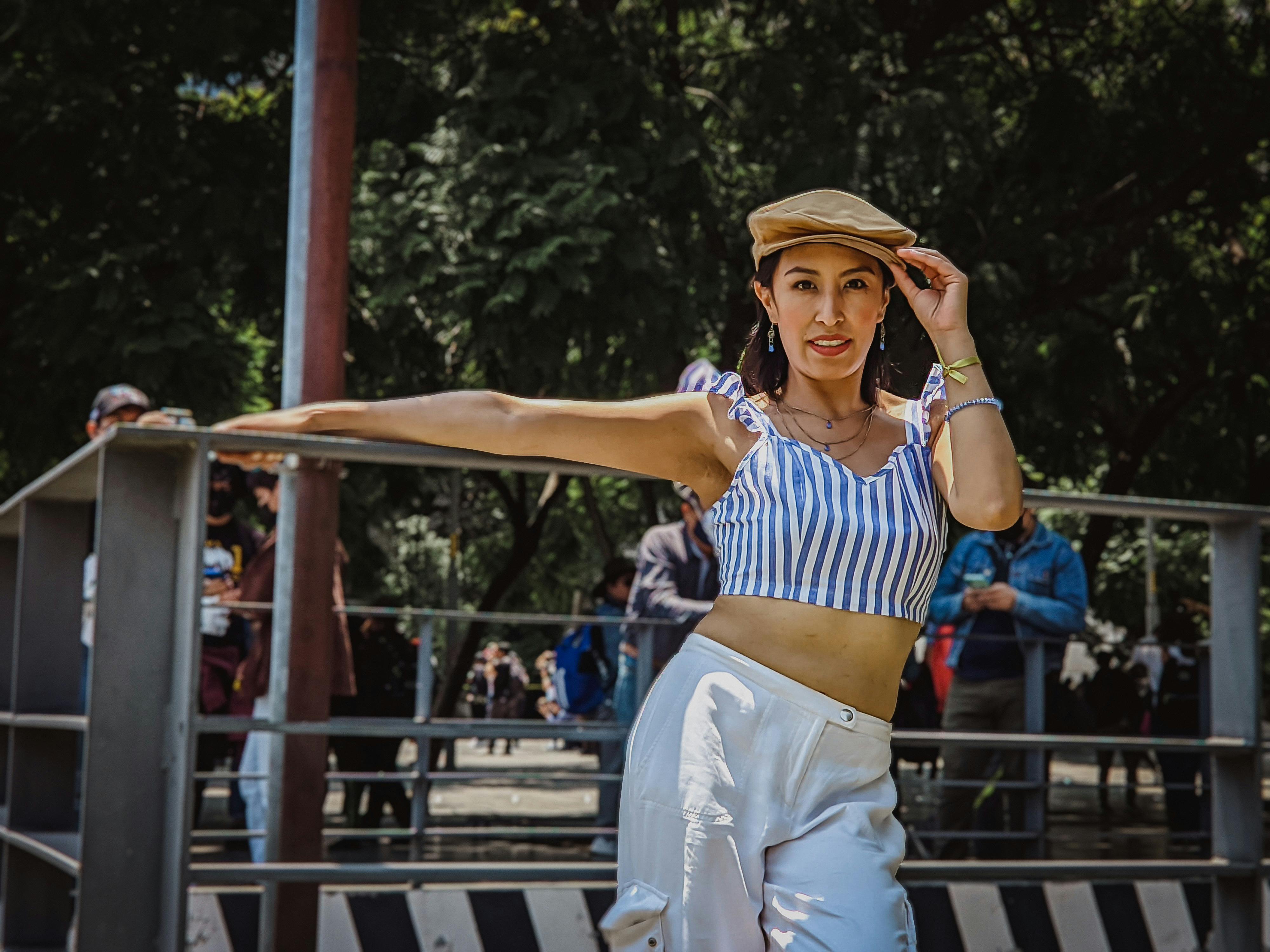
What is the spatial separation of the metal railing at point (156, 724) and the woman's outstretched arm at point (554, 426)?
2.10 ft

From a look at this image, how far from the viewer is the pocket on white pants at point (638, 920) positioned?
255 centimetres

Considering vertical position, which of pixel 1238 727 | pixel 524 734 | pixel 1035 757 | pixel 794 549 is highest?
pixel 794 549

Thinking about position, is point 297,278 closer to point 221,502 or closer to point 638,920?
point 221,502

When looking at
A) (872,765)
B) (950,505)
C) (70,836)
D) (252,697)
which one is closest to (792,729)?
(872,765)

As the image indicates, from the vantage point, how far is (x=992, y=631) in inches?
290

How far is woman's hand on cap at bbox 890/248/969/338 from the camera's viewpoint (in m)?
2.83

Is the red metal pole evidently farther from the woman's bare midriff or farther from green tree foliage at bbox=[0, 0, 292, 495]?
green tree foliage at bbox=[0, 0, 292, 495]

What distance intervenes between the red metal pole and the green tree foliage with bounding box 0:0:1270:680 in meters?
3.44

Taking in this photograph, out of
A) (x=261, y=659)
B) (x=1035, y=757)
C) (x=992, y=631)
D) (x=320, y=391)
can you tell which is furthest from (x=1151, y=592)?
(x=320, y=391)

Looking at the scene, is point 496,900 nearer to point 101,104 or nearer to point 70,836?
point 70,836

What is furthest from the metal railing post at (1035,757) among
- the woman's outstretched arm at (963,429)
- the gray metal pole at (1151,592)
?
the gray metal pole at (1151,592)

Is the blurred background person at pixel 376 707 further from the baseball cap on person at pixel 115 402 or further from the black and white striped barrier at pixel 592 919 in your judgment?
the black and white striped barrier at pixel 592 919

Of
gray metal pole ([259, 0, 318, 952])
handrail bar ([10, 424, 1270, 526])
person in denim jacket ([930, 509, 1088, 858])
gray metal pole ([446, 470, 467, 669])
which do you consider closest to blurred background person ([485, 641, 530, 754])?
gray metal pole ([446, 470, 467, 669])

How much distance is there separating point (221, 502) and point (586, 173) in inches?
119
